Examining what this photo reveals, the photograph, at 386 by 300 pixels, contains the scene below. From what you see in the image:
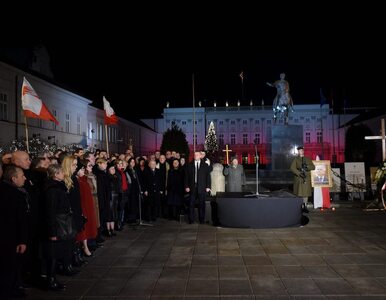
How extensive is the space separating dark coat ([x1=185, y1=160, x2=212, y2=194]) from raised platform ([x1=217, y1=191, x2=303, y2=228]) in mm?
952

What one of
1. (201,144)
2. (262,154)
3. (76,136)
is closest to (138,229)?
(76,136)

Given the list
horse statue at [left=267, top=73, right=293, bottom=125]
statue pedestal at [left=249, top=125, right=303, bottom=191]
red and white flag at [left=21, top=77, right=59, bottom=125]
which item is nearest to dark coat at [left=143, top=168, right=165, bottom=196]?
red and white flag at [left=21, top=77, right=59, bottom=125]

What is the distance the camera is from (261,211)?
413 inches

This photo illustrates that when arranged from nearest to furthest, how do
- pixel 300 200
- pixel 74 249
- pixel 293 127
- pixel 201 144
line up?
pixel 74 249 → pixel 300 200 → pixel 293 127 → pixel 201 144

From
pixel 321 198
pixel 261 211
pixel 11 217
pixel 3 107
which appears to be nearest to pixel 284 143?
pixel 321 198

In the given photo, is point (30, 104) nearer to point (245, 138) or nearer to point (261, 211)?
point (261, 211)

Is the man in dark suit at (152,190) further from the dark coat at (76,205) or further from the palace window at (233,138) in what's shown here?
the palace window at (233,138)

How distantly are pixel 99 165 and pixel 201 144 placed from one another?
73338 mm

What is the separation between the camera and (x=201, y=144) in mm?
82625

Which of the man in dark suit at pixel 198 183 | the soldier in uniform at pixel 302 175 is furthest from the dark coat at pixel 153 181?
the soldier in uniform at pixel 302 175

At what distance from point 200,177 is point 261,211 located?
6.49 feet

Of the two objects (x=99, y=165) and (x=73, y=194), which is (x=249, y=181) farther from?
(x=73, y=194)

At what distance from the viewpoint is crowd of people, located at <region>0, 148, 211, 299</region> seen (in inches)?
199

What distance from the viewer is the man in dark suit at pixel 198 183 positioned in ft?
38.3
